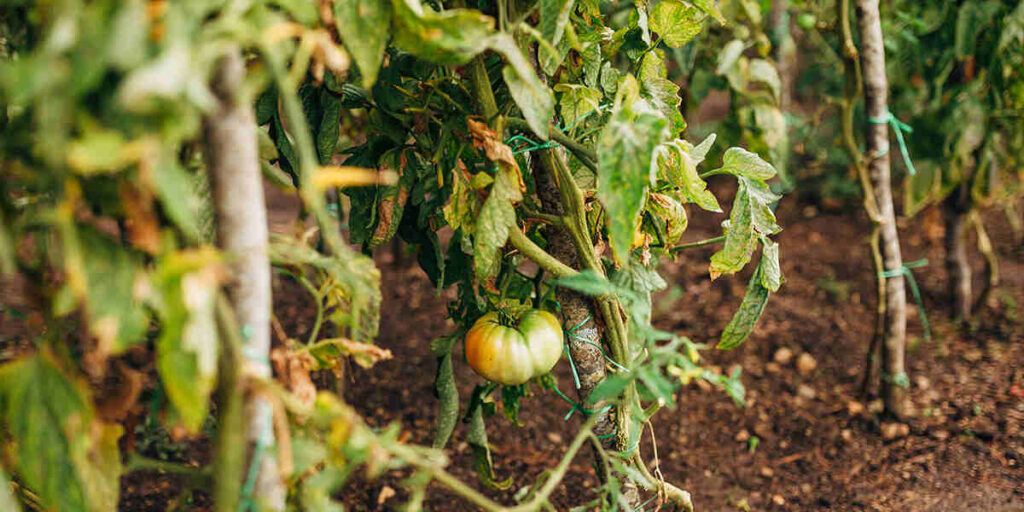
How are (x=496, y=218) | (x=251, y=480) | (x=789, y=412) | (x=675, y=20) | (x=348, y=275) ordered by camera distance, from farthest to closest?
1. (x=789, y=412)
2. (x=675, y=20)
3. (x=496, y=218)
4. (x=348, y=275)
5. (x=251, y=480)

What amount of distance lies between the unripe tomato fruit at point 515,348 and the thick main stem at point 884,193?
3.94 ft

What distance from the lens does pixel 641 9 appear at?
1040 millimetres

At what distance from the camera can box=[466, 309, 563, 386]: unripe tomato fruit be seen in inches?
40.8

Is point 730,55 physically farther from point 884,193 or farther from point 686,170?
point 686,170

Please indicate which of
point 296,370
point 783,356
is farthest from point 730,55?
point 296,370

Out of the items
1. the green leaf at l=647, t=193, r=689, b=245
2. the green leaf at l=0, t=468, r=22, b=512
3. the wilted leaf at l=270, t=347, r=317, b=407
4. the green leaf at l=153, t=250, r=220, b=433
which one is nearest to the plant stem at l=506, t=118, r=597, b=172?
the green leaf at l=647, t=193, r=689, b=245

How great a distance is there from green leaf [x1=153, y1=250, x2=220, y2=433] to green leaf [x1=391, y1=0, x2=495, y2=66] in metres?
0.31

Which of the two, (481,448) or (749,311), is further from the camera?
(481,448)

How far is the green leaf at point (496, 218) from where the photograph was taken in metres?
0.93

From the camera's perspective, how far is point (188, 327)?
0.53 m

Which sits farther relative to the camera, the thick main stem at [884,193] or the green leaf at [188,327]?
the thick main stem at [884,193]

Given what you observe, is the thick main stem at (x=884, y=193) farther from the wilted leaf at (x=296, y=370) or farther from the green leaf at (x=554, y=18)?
the wilted leaf at (x=296, y=370)

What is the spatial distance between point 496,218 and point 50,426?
54cm

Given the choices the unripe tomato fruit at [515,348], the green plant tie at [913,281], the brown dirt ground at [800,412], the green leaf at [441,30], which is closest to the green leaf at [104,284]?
the green leaf at [441,30]
